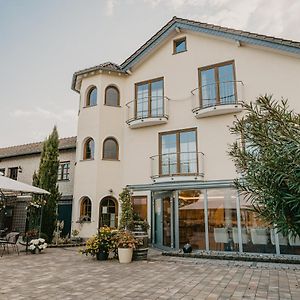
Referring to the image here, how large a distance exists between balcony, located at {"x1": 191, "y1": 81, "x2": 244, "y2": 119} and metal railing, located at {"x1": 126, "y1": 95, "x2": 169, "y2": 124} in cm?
171

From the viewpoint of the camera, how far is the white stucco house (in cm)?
1255

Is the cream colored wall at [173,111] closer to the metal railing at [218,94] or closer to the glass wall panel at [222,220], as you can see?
the metal railing at [218,94]

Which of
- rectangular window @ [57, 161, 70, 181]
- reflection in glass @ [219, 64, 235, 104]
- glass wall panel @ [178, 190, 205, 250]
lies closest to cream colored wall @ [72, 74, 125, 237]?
rectangular window @ [57, 161, 70, 181]

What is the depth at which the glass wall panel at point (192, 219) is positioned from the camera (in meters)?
12.6

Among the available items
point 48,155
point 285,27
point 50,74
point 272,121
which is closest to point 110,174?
point 48,155

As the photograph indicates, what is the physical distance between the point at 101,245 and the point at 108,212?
466cm

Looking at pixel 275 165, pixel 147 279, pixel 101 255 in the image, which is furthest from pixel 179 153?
pixel 275 165

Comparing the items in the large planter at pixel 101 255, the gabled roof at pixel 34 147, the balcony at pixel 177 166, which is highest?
the gabled roof at pixel 34 147

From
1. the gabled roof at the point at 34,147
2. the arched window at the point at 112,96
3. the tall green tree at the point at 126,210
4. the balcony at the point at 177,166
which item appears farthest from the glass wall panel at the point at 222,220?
the gabled roof at the point at 34,147

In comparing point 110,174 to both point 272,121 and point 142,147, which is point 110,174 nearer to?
point 142,147

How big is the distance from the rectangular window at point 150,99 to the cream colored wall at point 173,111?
0.38 metres

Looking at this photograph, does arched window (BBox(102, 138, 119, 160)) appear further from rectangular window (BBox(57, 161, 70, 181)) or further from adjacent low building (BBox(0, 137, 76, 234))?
rectangular window (BBox(57, 161, 70, 181))

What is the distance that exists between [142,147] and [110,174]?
7.43ft

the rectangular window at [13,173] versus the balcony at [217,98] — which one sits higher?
the balcony at [217,98]
